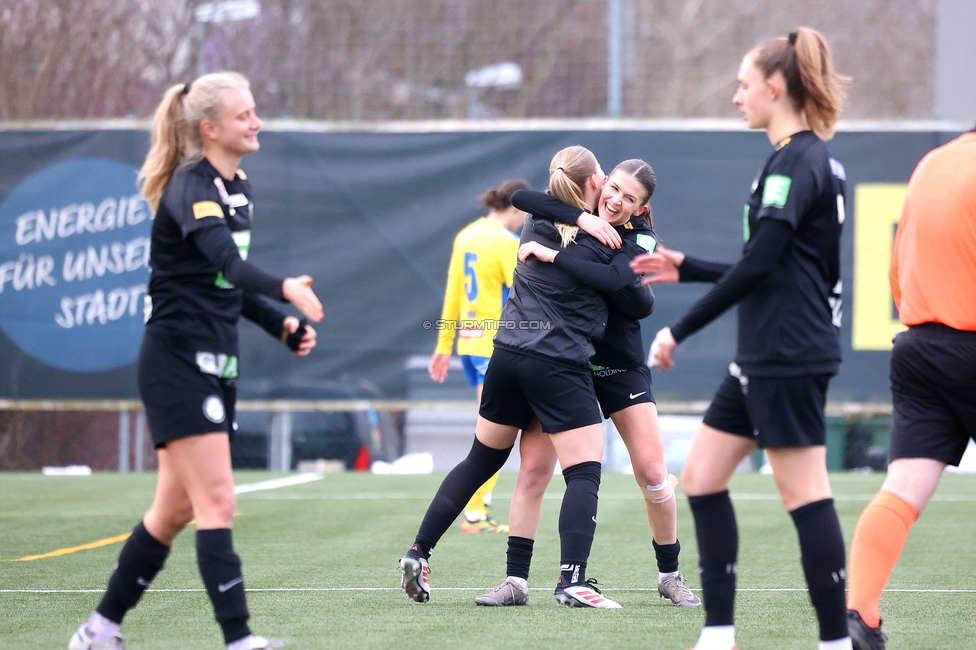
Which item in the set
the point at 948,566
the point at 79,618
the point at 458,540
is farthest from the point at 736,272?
the point at 458,540

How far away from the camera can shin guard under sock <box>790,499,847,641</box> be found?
3406 millimetres

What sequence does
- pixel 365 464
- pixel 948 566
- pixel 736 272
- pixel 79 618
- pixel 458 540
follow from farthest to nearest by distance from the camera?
pixel 365 464, pixel 458 540, pixel 948 566, pixel 79 618, pixel 736 272

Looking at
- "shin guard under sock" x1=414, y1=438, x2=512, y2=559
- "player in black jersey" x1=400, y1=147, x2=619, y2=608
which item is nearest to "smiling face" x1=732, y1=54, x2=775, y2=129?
"player in black jersey" x1=400, y1=147, x2=619, y2=608

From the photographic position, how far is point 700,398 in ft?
38.0

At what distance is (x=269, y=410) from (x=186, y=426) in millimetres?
8389

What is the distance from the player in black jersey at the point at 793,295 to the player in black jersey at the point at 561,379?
1.13m

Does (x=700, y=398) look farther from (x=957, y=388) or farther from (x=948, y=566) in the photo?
(x=957, y=388)

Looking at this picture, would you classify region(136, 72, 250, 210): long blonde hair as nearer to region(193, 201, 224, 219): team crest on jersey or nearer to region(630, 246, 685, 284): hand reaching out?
region(193, 201, 224, 219): team crest on jersey

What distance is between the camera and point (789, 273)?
3.39 metres

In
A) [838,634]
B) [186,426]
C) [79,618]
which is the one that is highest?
[186,426]

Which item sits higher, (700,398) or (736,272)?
(736,272)

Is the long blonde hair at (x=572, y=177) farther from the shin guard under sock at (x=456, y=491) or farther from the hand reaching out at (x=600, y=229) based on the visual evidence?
the shin guard under sock at (x=456, y=491)

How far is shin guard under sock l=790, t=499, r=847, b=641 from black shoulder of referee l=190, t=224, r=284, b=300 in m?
1.63

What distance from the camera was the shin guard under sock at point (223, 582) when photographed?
355 cm
